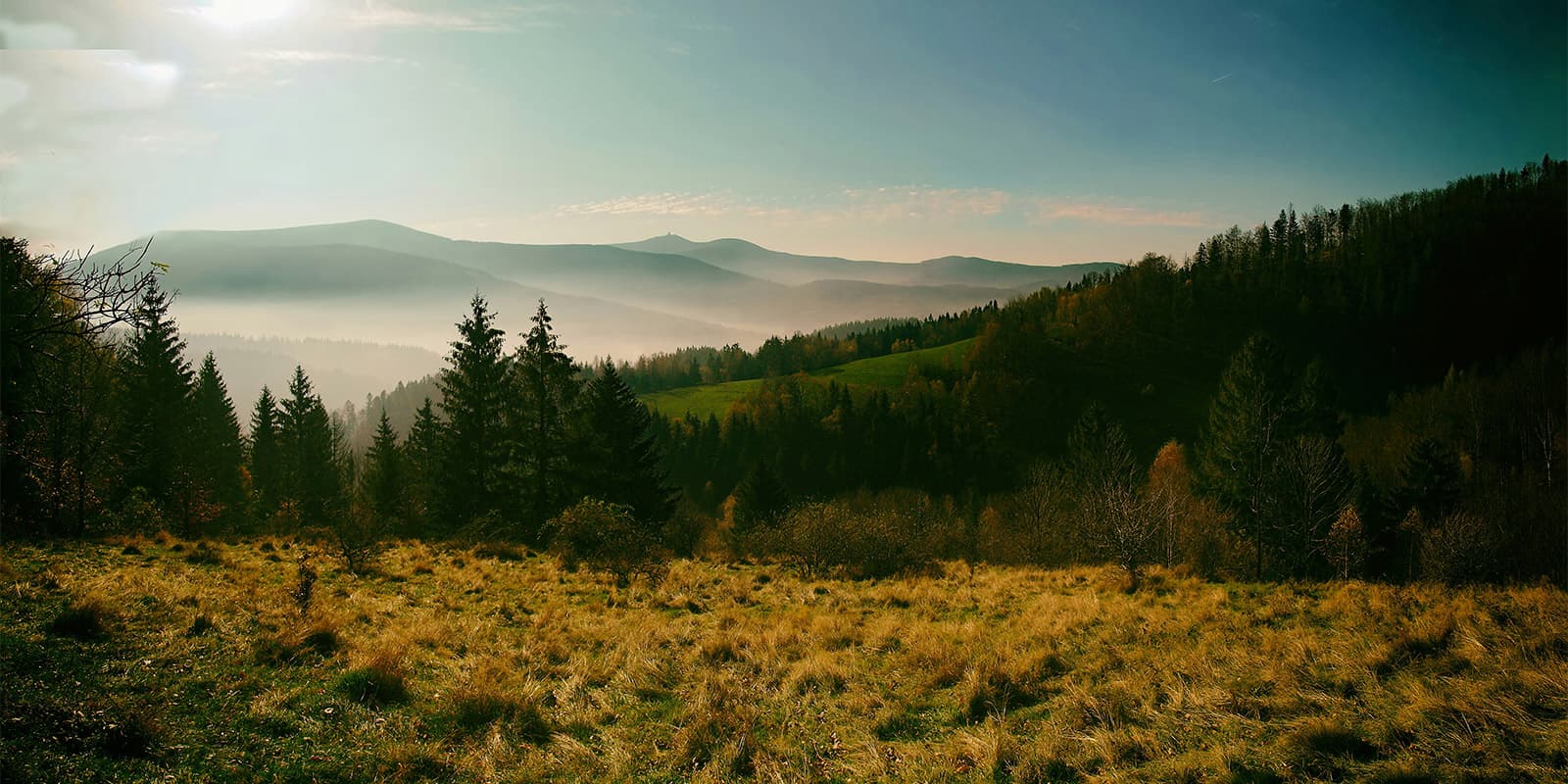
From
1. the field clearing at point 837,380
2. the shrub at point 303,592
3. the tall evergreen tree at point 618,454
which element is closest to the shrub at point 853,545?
the shrub at point 303,592

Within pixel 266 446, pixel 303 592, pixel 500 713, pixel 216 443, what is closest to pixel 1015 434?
pixel 266 446

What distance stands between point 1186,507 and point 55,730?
2285 inches

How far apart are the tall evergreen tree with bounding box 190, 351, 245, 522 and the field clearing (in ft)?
260

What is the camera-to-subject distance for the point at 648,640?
11.3 meters

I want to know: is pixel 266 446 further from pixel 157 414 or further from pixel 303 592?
pixel 303 592

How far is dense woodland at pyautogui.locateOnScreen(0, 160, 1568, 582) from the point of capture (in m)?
20.7

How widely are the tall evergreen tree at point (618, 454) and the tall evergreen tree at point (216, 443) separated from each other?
758 inches

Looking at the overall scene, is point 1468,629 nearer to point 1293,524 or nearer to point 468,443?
point 468,443

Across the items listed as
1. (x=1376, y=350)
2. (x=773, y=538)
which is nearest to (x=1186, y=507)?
(x=773, y=538)

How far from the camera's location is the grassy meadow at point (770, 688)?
6.01 meters

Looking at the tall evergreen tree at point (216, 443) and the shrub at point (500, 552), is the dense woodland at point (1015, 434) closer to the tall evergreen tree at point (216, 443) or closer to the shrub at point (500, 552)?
the tall evergreen tree at point (216, 443)

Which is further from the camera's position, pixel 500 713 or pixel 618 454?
pixel 618 454

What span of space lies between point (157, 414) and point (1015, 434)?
104983 millimetres

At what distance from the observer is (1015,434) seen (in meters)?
109
